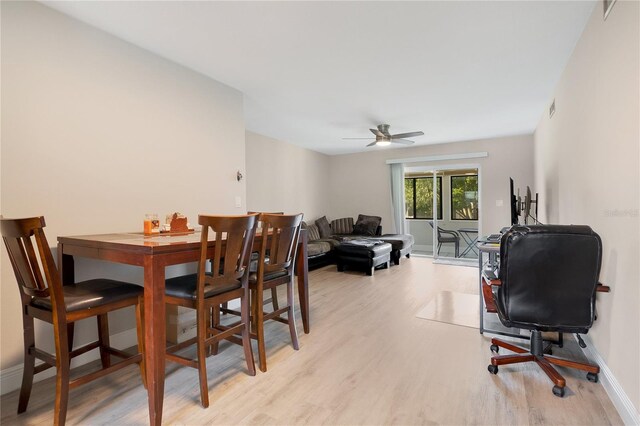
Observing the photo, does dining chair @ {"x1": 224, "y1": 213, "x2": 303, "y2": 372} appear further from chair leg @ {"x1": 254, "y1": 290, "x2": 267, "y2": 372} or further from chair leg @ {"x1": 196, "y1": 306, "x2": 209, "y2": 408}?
chair leg @ {"x1": 196, "y1": 306, "x2": 209, "y2": 408}

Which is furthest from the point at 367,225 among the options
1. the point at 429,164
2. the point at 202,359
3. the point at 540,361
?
the point at 202,359

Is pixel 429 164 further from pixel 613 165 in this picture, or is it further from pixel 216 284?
pixel 216 284

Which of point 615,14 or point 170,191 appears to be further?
point 170,191

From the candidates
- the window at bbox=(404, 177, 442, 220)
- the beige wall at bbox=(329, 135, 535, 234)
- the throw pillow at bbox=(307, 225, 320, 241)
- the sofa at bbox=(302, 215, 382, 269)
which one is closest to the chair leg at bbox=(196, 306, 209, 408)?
the sofa at bbox=(302, 215, 382, 269)

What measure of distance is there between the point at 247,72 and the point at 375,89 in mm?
1381

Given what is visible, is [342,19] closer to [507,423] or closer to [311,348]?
[311,348]

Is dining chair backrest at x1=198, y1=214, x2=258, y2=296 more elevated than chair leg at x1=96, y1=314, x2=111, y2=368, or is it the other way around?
dining chair backrest at x1=198, y1=214, x2=258, y2=296

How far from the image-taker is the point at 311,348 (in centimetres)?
247

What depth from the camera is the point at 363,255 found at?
199 inches

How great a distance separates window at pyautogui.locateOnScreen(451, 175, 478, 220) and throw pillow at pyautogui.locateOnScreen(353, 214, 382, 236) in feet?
5.36

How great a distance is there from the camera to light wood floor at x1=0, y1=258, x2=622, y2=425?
1.66 m

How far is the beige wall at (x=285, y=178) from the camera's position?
5.55m

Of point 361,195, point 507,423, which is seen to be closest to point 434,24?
point 507,423

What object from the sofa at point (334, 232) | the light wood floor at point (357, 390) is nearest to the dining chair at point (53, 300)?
the light wood floor at point (357, 390)
